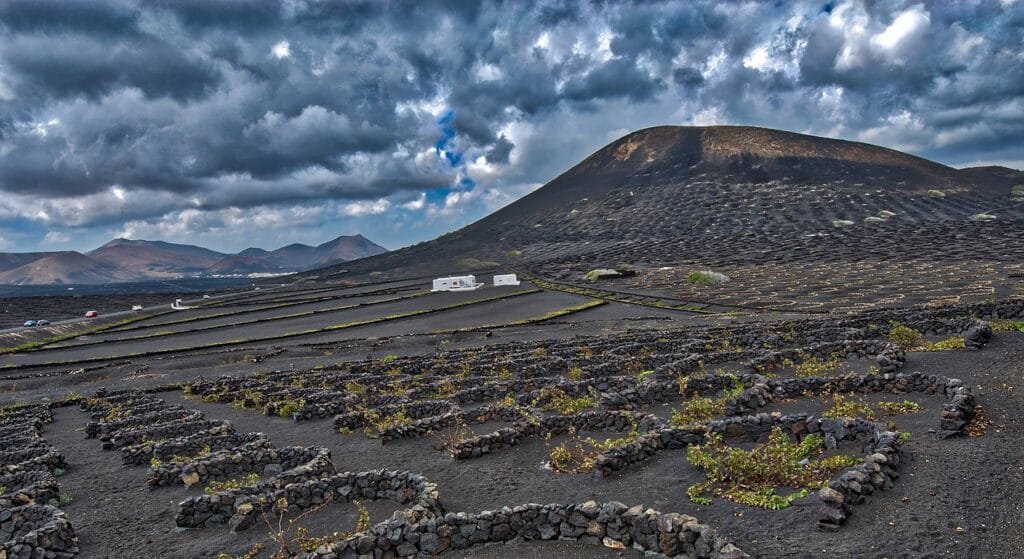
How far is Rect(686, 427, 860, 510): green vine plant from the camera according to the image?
13.2 metres

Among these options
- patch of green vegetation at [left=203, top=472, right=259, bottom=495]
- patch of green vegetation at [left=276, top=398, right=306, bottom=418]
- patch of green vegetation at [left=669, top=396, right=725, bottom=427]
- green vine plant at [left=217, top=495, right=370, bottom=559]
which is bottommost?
patch of green vegetation at [left=276, top=398, right=306, bottom=418]

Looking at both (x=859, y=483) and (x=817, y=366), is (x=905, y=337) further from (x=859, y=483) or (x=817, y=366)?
(x=859, y=483)

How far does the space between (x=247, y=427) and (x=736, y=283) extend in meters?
101

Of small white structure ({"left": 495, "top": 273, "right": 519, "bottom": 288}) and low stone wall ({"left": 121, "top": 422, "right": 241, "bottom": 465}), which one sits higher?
small white structure ({"left": 495, "top": 273, "right": 519, "bottom": 288})

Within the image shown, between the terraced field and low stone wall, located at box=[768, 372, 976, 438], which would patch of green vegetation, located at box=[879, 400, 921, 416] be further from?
low stone wall, located at box=[768, 372, 976, 438]

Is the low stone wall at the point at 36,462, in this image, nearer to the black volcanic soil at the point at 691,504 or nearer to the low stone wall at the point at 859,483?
the black volcanic soil at the point at 691,504

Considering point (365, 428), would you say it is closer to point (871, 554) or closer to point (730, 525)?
point (730, 525)

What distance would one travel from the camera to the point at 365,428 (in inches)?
959

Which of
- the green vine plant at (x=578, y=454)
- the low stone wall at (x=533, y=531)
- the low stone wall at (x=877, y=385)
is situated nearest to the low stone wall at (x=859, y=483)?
the low stone wall at (x=533, y=531)

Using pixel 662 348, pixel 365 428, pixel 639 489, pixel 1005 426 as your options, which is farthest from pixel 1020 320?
pixel 365 428

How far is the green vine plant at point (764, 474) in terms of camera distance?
13216 mm

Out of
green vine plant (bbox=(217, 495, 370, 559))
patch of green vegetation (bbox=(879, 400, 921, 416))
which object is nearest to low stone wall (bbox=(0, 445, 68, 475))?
green vine plant (bbox=(217, 495, 370, 559))

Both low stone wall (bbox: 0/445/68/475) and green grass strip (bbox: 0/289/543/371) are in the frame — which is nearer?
low stone wall (bbox: 0/445/68/475)

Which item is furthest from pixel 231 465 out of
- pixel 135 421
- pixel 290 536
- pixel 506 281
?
pixel 506 281
